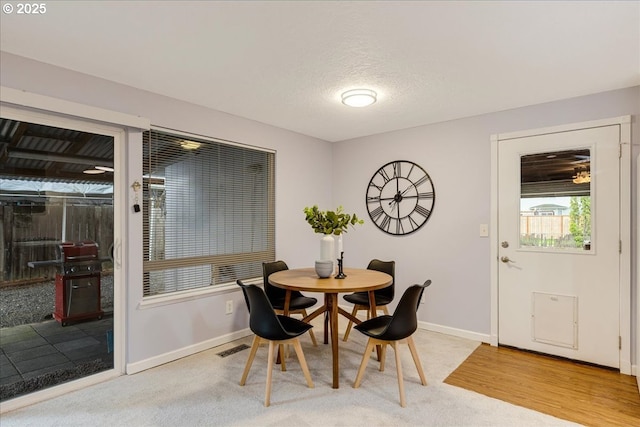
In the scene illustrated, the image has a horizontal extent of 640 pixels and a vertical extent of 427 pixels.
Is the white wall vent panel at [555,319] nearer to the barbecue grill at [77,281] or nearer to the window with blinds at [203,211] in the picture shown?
the window with blinds at [203,211]

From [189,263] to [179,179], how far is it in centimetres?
78

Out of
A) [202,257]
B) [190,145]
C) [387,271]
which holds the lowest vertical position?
[387,271]

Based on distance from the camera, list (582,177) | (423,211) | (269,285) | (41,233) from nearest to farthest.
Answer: (41,233) < (582,177) < (269,285) < (423,211)

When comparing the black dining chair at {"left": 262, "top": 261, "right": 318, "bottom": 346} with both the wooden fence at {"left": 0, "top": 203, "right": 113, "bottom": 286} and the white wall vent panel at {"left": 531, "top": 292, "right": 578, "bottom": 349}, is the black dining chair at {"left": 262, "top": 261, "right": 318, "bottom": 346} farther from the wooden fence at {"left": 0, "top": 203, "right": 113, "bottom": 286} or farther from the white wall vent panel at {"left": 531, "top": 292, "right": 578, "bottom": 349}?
the white wall vent panel at {"left": 531, "top": 292, "right": 578, "bottom": 349}

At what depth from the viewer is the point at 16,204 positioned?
90.5 inches

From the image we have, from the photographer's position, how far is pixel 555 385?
2553 millimetres

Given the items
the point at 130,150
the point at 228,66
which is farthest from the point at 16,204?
the point at 228,66

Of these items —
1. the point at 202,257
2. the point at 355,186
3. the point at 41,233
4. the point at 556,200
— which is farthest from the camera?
the point at 355,186

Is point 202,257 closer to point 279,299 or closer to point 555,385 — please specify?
point 279,299

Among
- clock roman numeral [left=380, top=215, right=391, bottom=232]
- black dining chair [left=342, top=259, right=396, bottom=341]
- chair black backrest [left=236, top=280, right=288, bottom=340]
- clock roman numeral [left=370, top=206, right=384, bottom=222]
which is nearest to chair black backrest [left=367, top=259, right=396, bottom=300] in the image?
black dining chair [left=342, top=259, right=396, bottom=341]

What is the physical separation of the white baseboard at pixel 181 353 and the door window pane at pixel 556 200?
2.93 metres

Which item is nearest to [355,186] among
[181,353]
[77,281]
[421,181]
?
[421,181]

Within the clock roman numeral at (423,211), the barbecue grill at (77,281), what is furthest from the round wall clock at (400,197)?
the barbecue grill at (77,281)

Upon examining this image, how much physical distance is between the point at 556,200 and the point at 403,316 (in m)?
1.91
